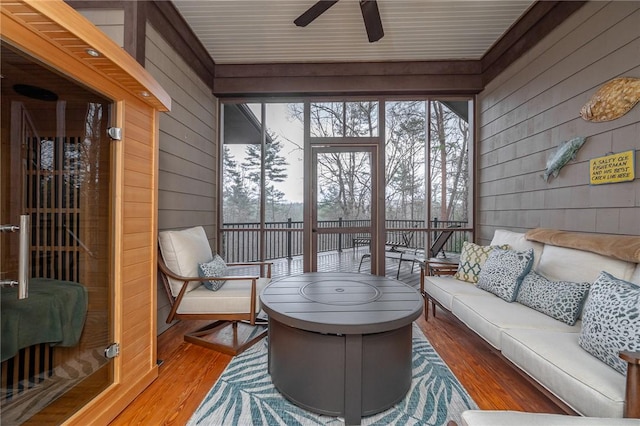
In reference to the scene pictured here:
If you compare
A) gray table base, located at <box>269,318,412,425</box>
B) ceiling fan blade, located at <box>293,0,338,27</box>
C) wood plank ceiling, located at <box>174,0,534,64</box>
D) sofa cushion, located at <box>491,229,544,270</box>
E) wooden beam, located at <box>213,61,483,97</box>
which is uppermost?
wood plank ceiling, located at <box>174,0,534,64</box>

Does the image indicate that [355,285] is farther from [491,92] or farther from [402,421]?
[491,92]

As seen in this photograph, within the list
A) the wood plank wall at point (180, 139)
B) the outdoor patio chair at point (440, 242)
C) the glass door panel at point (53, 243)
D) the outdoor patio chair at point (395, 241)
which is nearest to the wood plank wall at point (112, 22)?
the wood plank wall at point (180, 139)

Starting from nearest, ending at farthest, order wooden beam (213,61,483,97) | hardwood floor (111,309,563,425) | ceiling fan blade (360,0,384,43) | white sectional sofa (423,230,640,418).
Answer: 1. white sectional sofa (423,230,640,418)
2. hardwood floor (111,309,563,425)
3. ceiling fan blade (360,0,384,43)
4. wooden beam (213,61,483,97)

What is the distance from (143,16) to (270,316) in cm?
268

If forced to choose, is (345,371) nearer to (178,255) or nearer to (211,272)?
(211,272)

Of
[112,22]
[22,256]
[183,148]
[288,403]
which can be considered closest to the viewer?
[22,256]

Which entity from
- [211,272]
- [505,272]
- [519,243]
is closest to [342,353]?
[211,272]

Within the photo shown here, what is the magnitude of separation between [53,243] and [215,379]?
1348 millimetres

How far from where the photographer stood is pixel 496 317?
194 cm

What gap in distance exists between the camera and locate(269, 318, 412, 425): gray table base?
1.57 meters

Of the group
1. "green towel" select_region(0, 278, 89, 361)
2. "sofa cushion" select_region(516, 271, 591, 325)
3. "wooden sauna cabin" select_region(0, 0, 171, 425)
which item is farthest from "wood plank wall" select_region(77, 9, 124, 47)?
"sofa cushion" select_region(516, 271, 591, 325)

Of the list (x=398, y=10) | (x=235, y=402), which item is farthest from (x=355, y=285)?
(x=398, y=10)

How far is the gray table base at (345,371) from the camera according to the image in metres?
1.57

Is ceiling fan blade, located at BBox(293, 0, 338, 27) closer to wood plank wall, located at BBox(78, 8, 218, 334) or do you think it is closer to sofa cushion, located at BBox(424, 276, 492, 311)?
wood plank wall, located at BBox(78, 8, 218, 334)
